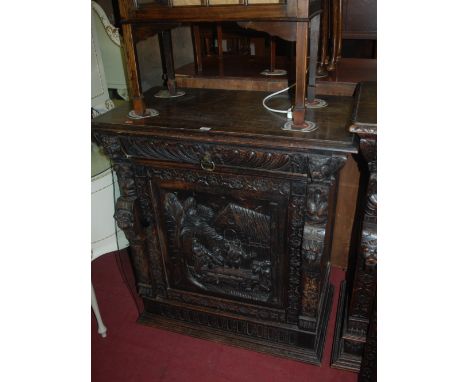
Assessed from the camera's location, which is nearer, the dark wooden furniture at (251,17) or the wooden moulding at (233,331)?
the dark wooden furniture at (251,17)

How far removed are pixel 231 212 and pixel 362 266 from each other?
512 millimetres

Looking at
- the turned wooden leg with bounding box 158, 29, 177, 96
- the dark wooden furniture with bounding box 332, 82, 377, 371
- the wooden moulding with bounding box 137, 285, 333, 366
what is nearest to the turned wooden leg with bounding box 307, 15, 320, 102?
the dark wooden furniture with bounding box 332, 82, 377, 371

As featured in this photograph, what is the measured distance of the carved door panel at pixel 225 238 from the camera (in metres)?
1.33

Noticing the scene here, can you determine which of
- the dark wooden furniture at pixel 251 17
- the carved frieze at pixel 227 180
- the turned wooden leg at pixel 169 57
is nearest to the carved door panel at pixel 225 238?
the carved frieze at pixel 227 180

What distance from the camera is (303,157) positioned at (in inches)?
45.8

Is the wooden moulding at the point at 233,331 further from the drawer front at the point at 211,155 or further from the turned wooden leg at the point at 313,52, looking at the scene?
the turned wooden leg at the point at 313,52

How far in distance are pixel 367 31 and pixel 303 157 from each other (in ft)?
3.38

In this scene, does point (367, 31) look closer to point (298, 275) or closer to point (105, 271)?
point (298, 275)

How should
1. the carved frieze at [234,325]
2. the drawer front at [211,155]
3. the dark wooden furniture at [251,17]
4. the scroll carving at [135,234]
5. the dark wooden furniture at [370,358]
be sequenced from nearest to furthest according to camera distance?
1. the dark wooden furniture at [251,17]
2. the drawer front at [211,155]
3. the dark wooden furniture at [370,358]
4. the scroll carving at [135,234]
5. the carved frieze at [234,325]

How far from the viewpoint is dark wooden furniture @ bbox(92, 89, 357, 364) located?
1209mm

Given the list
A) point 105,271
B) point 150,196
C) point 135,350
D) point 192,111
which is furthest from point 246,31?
point 135,350

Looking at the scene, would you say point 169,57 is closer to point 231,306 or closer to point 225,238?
point 225,238

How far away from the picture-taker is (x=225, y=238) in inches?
58.4

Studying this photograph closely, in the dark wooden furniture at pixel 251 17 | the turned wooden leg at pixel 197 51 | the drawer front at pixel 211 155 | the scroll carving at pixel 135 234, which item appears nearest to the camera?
the dark wooden furniture at pixel 251 17
